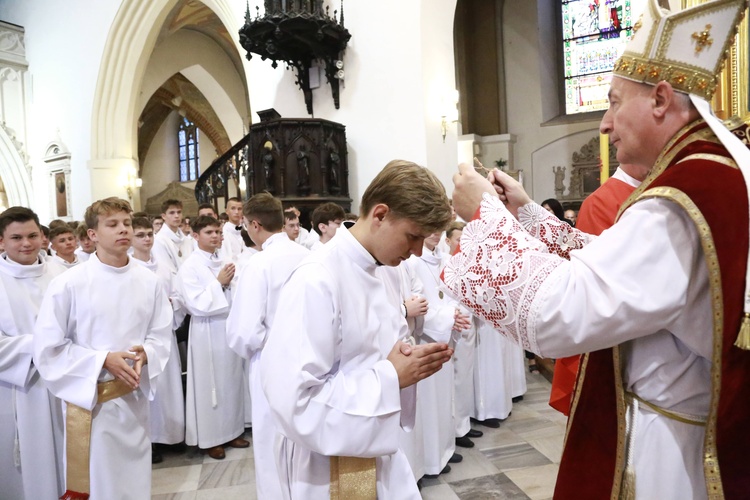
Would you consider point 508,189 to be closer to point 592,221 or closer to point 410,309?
point 592,221

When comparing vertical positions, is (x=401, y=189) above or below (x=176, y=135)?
below

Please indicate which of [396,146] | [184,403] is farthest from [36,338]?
[396,146]

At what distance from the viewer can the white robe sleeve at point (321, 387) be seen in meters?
1.46

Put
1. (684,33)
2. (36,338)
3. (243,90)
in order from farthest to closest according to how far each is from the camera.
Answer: (243,90), (36,338), (684,33)

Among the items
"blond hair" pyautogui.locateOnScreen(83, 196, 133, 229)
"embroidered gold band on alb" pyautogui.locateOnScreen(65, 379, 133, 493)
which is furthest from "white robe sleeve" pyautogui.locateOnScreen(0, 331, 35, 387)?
"blond hair" pyautogui.locateOnScreen(83, 196, 133, 229)

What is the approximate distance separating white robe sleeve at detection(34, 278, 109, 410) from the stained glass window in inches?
516

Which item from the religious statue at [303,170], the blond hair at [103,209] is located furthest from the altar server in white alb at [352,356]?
the religious statue at [303,170]

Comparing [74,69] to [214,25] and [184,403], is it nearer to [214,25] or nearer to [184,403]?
[214,25]

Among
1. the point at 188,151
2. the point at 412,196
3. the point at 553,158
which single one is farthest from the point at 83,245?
the point at 188,151

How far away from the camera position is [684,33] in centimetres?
125

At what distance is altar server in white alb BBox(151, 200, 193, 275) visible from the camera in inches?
263

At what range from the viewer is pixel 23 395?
3.24 m

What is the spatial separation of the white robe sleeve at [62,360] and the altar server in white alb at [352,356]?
5.08ft

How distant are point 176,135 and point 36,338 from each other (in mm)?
22615
